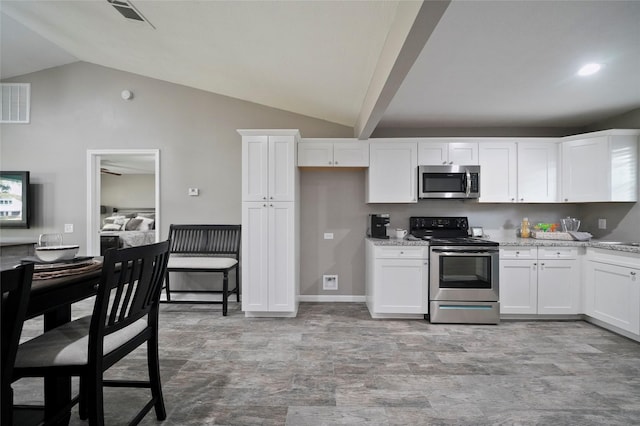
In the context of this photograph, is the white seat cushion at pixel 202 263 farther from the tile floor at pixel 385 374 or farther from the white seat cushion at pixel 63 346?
the white seat cushion at pixel 63 346

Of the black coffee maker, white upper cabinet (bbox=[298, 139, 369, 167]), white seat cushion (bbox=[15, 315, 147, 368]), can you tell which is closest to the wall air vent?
white upper cabinet (bbox=[298, 139, 369, 167])

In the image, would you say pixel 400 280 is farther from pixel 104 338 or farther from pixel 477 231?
pixel 104 338

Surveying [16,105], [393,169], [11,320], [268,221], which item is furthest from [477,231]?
[16,105]

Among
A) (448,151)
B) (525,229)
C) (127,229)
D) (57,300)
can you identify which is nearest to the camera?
(57,300)

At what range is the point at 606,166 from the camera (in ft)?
10.9

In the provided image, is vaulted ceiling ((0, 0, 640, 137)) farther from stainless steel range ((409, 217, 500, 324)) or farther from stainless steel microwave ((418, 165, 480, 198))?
stainless steel range ((409, 217, 500, 324))

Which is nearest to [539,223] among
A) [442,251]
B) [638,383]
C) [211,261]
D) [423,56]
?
[442,251]

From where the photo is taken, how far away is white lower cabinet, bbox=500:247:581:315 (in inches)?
132

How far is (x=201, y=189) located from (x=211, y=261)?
3.52 ft

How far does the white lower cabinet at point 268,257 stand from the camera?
11.3 ft

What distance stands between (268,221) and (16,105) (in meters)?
4.06

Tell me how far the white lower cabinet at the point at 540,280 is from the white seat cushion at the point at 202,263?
3239mm

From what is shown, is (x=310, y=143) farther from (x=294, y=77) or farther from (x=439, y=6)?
(x=439, y=6)

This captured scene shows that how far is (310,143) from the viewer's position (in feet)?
12.2
